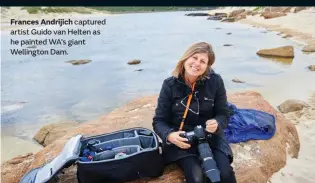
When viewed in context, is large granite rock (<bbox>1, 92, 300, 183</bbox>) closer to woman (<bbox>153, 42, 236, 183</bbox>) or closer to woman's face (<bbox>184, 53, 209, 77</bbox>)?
woman (<bbox>153, 42, 236, 183</bbox>)

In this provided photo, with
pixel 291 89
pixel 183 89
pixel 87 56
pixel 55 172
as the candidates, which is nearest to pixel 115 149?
pixel 55 172

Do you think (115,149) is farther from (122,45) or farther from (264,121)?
(122,45)

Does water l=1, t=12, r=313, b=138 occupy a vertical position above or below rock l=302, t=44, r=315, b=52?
below

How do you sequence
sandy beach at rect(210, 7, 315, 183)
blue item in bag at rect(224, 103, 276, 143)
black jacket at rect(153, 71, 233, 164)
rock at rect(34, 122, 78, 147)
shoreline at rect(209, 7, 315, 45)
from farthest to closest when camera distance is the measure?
shoreline at rect(209, 7, 315, 45) → rock at rect(34, 122, 78, 147) → sandy beach at rect(210, 7, 315, 183) → blue item in bag at rect(224, 103, 276, 143) → black jacket at rect(153, 71, 233, 164)

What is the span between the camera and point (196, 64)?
9.45ft

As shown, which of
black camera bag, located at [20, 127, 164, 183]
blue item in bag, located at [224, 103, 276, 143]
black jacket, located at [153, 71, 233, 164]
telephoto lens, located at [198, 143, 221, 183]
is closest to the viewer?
telephoto lens, located at [198, 143, 221, 183]

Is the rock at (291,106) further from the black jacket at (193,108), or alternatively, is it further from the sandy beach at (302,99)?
the black jacket at (193,108)

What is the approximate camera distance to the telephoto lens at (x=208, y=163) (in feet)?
8.39

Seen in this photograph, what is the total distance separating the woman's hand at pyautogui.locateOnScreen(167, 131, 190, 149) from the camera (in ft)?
9.09

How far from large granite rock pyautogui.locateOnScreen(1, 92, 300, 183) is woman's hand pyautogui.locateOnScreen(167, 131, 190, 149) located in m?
0.38

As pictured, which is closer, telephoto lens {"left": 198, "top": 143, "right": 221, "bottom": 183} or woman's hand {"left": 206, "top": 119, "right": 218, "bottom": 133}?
telephoto lens {"left": 198, "top": 143, "right": 221, "bottom": 183}

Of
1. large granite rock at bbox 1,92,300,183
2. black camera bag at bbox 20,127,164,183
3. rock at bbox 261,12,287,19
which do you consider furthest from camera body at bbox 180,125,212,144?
rock at bbox 261,12,287,19

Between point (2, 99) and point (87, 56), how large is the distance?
598 centimetres

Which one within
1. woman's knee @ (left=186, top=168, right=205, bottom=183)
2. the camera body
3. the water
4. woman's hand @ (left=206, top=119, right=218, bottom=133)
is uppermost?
woman's hand @ (left=206, top=119, right=218, bottom=133)
